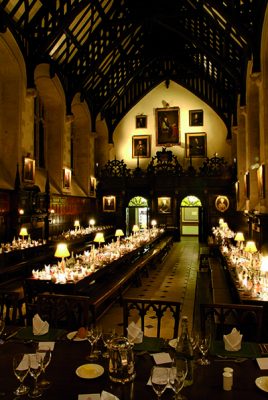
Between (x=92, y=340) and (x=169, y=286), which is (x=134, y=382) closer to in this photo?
(x=92, y=340)

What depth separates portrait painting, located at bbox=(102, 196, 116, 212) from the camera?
67.8 ft

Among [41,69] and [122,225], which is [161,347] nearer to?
[41,69]

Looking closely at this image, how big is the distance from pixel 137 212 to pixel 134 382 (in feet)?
63.6

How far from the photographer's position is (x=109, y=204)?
68.0ft

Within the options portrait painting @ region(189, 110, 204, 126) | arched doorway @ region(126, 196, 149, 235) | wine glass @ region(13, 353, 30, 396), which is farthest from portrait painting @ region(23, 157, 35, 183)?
portrait painting @ region(189, 110, 204, 126)

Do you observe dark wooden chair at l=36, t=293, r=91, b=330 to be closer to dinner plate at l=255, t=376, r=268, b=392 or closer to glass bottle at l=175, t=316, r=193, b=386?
glass bottle at l=175, t=316, r=193, b=386

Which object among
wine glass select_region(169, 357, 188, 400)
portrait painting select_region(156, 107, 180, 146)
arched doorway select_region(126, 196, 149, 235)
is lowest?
wine glass select_region(169, 357, 188, 400)

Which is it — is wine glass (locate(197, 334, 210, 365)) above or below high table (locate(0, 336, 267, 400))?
above

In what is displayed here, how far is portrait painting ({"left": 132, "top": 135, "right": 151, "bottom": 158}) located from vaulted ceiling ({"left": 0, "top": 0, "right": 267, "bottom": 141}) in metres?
1.81

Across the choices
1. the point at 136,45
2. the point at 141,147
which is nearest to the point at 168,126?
the point at 141,147

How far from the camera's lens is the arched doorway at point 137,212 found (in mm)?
20797

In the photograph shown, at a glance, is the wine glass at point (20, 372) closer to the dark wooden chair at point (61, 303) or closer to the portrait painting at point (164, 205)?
the dark wooden chair at point (61, 303)

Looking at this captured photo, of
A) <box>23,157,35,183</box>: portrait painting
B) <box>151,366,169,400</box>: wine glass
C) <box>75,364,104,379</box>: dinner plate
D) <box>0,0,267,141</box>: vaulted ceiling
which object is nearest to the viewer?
<box>151,366,169,400</box>: wine glass

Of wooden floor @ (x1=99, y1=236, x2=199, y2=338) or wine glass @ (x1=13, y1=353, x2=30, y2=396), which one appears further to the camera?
wooden floor @ (x1=99, y1=236, x2=199, y2=338)
